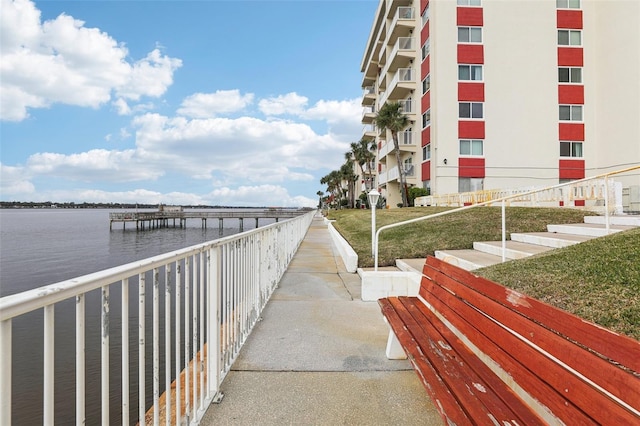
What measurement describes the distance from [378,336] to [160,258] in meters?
2.91

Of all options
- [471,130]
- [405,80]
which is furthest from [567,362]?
[405,80]

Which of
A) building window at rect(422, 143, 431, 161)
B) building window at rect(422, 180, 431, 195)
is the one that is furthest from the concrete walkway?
building window at rect(422, 143, 431, 161)

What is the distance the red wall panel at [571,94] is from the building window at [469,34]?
6.44 meters

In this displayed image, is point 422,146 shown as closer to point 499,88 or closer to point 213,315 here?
point 499,88

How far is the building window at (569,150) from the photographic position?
24.5 m

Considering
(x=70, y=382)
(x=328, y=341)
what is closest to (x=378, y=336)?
(x=328, y=341)

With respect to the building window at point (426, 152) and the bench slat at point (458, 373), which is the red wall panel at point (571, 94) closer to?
the building window at point (426, 152)

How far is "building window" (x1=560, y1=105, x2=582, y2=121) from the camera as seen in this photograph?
24.5 meters

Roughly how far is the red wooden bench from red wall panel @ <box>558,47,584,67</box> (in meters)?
28.5

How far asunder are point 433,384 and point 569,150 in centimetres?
2823

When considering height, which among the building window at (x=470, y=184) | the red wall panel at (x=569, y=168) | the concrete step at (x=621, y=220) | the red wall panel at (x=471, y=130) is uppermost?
the red wall panel at (x=471, y=130)

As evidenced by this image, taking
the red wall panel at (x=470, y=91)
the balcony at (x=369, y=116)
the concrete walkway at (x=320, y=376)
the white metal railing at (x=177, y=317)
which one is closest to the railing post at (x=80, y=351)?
the white metal railing at (x=177, y=317)

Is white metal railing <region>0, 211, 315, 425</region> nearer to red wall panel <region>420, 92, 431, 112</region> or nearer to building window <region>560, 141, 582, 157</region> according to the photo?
red wall panel <region>420, 92, 431, 112</region>

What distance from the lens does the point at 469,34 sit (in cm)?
2486
